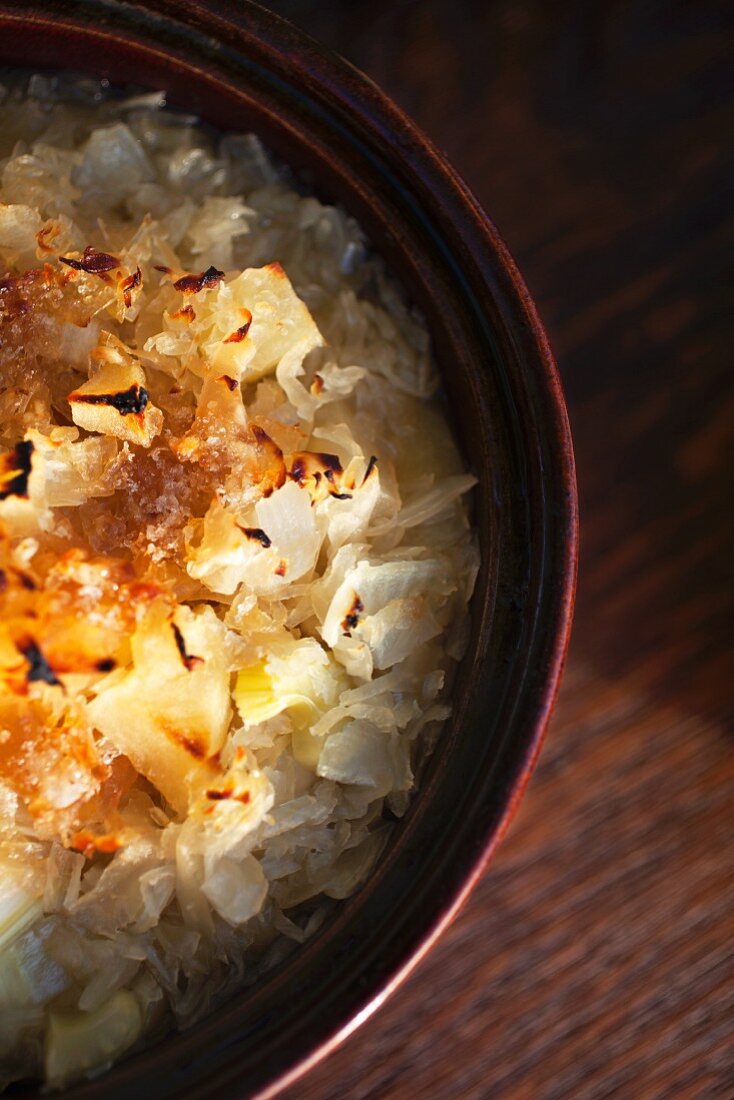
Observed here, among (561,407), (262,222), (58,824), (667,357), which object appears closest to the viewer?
(58,824)

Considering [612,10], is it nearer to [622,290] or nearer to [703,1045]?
[622,290]

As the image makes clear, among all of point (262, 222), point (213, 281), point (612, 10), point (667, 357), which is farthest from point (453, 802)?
point (612, 10)

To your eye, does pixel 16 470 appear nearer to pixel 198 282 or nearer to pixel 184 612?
Result: pixel 184 612

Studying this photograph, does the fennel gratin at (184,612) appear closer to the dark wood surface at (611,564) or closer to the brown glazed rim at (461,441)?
the brown glazed rim at (461,441)

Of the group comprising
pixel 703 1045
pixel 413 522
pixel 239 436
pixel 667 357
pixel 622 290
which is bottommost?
pixel 703 1045

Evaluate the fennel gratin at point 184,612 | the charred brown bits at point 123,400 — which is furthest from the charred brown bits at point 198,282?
the charred brown bits at point 123,400

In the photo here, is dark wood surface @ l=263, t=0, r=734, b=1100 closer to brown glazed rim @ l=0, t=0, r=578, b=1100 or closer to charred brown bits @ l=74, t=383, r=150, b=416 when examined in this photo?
brown glazed rim @ l=0, t=0, r=578, b=1100

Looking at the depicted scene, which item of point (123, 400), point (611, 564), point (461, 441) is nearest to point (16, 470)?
point (123, 400)
